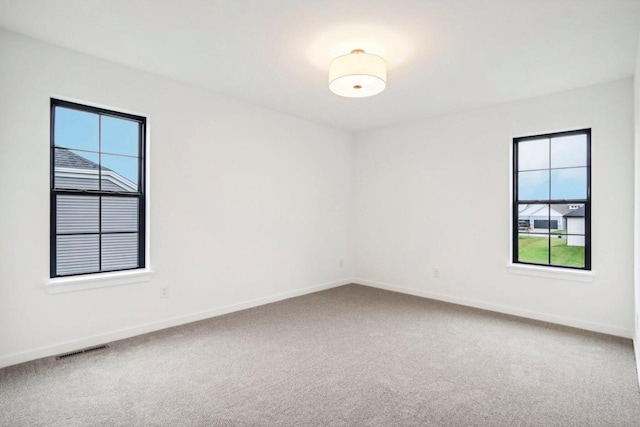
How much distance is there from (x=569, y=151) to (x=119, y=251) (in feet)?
15.8

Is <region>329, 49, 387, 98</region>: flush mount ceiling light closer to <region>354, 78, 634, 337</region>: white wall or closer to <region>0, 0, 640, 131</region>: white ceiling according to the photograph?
<region>0, 0, 640, 131</region>: white ceiling

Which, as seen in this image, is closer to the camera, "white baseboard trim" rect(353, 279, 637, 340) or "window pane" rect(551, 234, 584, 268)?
"white baseboard trim" rect(353, 279, 637, 340)

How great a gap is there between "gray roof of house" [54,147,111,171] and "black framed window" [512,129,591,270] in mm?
4557

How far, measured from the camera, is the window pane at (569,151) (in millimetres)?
3822

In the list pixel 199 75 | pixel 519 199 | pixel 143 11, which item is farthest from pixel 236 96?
pixel 519 199

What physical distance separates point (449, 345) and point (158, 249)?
2.97 m

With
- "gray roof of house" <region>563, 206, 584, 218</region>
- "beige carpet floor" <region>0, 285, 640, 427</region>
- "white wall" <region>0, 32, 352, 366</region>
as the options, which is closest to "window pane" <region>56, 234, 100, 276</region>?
"white wall" <region>0, 32, 352, 366</region>

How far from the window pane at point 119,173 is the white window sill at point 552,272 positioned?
14.0 feet

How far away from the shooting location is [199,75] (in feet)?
Result: 11.6

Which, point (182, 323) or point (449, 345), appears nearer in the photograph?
point (449, 345)

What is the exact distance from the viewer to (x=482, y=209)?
4.45 metres

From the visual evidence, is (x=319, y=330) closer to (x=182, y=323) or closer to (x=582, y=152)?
(x=182, y=323)

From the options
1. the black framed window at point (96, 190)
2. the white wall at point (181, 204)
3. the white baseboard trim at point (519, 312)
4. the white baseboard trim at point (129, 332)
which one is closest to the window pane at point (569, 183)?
the white baseboard trim at point (519, 312)

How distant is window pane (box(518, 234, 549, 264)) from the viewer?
4.05 metres
